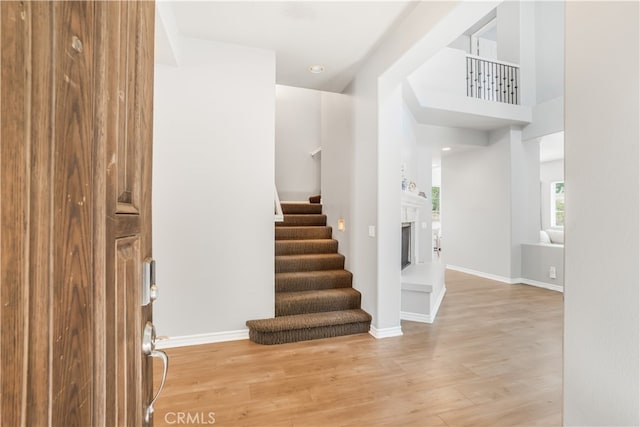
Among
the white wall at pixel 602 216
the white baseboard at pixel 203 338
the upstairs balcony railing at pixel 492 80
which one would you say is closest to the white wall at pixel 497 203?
the upstairs balcony railing at pixel 492 80

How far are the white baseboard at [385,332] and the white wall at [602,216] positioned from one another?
6.48 ft

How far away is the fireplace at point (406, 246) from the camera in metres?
4.49

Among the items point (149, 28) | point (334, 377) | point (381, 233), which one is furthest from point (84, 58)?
point (381, 233)

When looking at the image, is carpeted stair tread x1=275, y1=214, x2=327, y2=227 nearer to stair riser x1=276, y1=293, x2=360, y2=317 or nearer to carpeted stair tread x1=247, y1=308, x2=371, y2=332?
stair riser x1=276, y1=293, x2=360, y2=317

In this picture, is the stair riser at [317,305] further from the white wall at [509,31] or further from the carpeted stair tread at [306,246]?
the white wall at [509,31]

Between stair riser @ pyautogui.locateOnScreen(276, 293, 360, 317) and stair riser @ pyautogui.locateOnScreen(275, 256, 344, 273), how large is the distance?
0.52m

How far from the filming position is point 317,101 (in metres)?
6.07

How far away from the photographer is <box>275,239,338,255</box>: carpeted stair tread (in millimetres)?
3738

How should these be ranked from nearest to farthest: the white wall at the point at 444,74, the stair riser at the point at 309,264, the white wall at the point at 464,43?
the stair riser at the point at 309,264 < the white wall at the point at 444,74 < the white wall at the point at 464,43

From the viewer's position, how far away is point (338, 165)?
3896 millimetres

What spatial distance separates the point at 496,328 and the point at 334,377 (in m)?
2.04

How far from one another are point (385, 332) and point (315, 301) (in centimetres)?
76

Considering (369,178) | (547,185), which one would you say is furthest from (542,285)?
(547,185)

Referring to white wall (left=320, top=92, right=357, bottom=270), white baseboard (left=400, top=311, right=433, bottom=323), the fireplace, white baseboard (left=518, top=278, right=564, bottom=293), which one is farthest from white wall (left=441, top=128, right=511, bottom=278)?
white wall (left=320, top=92, right=357, bottom=270)
